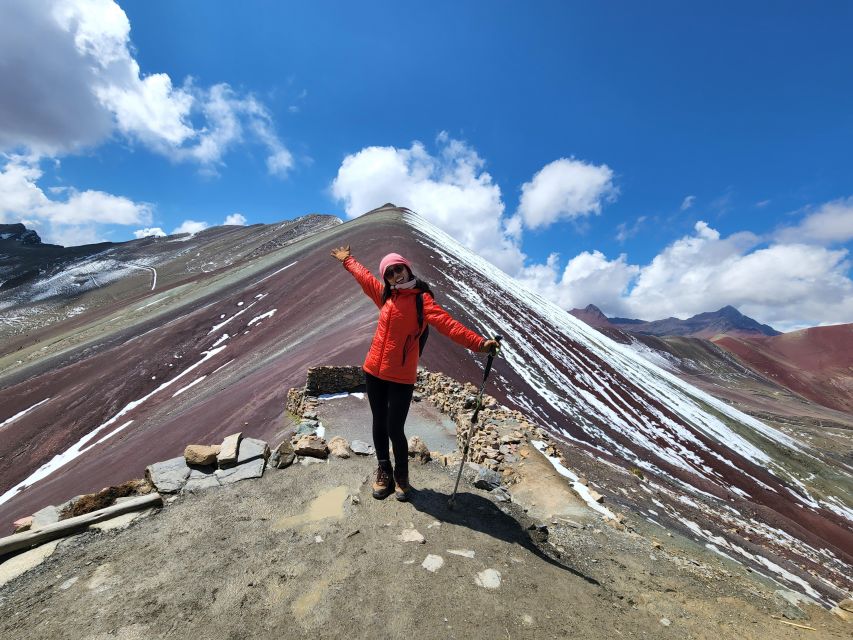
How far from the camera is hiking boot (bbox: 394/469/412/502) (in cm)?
528

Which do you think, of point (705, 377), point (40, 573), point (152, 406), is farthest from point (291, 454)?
point (705, 377)

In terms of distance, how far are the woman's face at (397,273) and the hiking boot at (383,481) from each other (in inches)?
98.9

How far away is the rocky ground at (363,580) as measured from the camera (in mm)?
3359

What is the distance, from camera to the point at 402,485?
5.30m

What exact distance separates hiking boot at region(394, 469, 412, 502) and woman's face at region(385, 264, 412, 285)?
8.51 feet

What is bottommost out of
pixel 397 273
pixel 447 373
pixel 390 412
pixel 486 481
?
pixel 486 481

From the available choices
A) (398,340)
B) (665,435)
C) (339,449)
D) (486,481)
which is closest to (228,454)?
(339,449)

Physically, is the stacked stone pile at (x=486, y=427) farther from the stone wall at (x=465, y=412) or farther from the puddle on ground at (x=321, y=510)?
the puddle on ground at (x=321, y=510)

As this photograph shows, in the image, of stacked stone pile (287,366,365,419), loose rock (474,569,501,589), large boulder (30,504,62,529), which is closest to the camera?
loose rock (474,569,501,589)

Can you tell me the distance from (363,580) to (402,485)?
154 cm

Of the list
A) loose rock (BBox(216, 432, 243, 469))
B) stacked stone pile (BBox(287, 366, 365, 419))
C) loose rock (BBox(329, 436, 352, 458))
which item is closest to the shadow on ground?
loose rock (BBox(329, 436, 352, 458))

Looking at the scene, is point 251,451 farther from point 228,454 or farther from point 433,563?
point 433,563

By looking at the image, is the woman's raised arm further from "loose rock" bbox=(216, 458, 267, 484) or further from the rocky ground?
"loose rock" bbox=(216, 458, 267, 484)

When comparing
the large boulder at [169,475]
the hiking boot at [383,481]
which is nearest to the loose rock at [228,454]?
the large boulder at [169,475]
